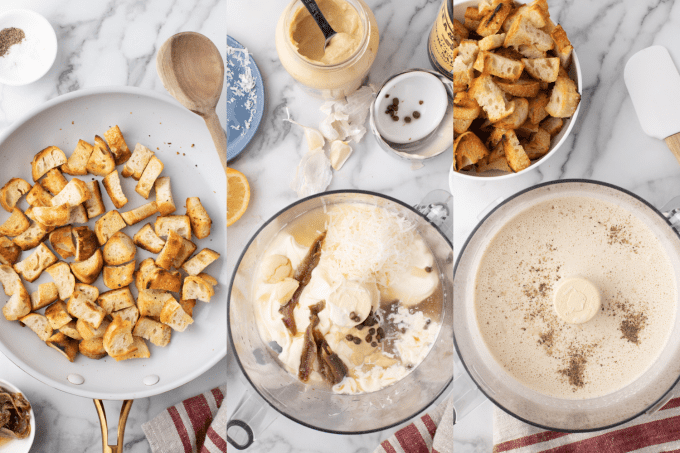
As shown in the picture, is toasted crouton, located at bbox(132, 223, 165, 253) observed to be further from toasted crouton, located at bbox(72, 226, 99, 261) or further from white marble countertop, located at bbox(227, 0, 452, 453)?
white marble countertop, located at bbox(227, 0, 452, 453)

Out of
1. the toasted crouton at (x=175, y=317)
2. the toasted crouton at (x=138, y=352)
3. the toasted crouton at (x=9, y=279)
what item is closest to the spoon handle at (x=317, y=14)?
the toasted crouton at (x=175, y=317)

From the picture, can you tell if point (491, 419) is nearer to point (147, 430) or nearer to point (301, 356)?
point (301, 356)

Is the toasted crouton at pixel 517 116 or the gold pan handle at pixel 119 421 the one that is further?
the gold pan handle at pixel 119 421

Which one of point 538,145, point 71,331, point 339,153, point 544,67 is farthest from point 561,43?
point 71,331

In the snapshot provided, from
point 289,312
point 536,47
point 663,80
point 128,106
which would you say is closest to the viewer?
point 289,312

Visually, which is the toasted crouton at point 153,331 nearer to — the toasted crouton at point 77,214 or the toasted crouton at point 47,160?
the toasted crouton at point 77,214

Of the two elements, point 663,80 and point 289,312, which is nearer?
point 289,312

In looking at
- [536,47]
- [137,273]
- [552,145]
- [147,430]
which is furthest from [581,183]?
[147,430]
